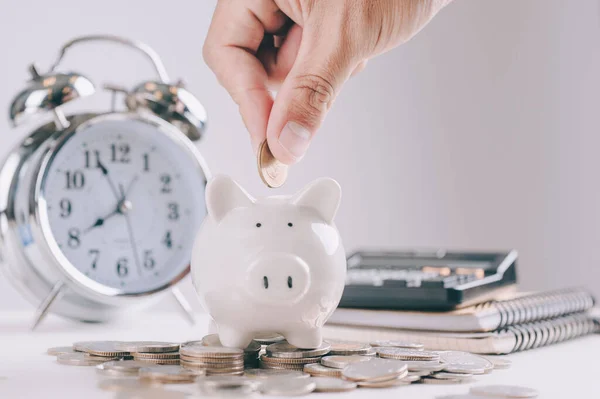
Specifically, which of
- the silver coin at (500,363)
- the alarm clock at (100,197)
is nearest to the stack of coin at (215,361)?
the silver coin at (500,363)

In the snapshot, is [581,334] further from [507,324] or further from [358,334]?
[358,334]

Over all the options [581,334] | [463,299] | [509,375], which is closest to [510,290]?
[581,334]

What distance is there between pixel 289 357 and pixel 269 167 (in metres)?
0.28

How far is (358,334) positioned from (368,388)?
0.36 meters

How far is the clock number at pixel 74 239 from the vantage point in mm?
1398

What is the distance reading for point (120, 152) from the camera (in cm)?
148

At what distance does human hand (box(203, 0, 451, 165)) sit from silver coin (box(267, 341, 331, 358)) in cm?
26

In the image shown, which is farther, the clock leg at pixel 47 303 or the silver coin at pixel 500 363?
the clock leg at pixel 47 303

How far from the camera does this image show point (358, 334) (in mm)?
1207

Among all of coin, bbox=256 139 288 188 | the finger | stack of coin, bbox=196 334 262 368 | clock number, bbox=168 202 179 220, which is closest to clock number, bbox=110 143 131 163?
clock number, bbox=168 202 179 220

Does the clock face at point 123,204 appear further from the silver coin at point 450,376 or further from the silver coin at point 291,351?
the silver coin at point 450,376

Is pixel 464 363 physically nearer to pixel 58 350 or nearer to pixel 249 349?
pixel 249 349

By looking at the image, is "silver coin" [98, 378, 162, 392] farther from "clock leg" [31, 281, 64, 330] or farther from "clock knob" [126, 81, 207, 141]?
"clock knob" [126, 81, 207, 141]

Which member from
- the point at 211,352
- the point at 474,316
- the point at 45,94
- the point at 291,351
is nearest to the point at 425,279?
the point at 474,316
